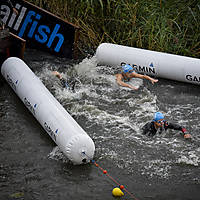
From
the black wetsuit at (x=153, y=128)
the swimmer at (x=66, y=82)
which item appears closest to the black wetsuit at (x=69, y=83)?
the swimmer at (x=66, y=82)

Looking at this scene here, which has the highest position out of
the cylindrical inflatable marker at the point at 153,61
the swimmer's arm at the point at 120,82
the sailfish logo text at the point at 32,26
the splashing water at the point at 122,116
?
the sailfish logo text at the point at 32,26

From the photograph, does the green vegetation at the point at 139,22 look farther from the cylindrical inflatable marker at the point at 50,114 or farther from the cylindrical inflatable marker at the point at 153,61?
the cylindrical inflatable marker at the point at 50,114

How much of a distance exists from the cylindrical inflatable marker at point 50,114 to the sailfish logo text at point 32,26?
75.2 inches

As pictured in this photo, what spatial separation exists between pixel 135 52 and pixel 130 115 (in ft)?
7.86

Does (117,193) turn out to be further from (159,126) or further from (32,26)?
(32,26)

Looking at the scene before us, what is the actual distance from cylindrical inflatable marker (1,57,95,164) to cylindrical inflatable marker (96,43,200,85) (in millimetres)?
2348

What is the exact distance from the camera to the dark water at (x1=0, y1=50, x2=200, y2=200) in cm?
615

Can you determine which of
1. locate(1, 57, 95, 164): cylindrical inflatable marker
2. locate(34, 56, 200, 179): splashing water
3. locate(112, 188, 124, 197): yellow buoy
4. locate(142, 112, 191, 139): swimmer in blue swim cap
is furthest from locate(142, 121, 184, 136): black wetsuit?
locate(112, 188, 124, 197): yellow buoy

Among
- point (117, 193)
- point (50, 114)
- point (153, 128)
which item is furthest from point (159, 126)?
point (50, 114)

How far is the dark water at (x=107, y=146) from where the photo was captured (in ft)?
20.2

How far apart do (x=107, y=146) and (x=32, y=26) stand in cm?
534

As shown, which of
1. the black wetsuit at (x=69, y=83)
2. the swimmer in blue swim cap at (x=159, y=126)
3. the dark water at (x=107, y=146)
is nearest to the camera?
the dark water at (x=107, y=146)

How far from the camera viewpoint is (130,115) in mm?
→ 8211

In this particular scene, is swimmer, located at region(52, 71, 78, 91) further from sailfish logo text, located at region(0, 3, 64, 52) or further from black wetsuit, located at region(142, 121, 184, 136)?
black wetsuit, located at region(142, 121, 184, 136)
